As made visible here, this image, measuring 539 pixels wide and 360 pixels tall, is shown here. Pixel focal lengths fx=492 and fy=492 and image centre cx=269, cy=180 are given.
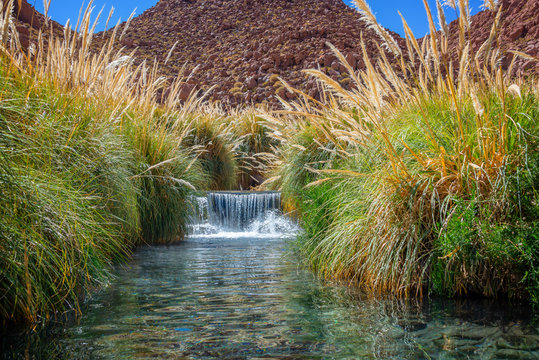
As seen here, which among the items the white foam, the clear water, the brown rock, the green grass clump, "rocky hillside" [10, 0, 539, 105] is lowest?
the clear water

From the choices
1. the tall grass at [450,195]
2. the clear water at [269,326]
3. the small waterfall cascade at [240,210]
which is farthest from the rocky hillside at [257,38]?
the clear water at [269,326]

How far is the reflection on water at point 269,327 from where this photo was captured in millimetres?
1899

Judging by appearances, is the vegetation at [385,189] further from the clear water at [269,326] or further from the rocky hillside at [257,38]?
the rocky hillside at [257,38]

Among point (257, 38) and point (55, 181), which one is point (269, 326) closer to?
point (55, 181)

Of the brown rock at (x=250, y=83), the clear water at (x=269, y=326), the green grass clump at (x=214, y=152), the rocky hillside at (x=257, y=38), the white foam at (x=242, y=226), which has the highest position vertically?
the rocky hillside at (x=257, y=38)

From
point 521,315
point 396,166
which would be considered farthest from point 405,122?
point 521,315

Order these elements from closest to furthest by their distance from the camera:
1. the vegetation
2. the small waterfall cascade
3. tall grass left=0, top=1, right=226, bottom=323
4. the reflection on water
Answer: the reflection on water
tall grass left=0, top=1, right=226, bottom=323
the vegetation
the small waterfall cascade

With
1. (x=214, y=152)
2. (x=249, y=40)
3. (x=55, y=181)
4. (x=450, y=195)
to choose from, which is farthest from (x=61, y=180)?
(x=249, y=40)

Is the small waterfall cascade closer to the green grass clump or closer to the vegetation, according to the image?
the green grass clump

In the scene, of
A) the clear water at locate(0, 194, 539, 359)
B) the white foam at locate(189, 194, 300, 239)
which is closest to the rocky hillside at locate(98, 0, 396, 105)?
the white foam at locate(189, 194, 300, 239)

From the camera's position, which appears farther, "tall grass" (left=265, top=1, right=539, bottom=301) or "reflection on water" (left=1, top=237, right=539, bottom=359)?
"tall grass" (left=265, top=1, right=539, bottom=301)

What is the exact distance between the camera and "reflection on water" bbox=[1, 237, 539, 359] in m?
1.90

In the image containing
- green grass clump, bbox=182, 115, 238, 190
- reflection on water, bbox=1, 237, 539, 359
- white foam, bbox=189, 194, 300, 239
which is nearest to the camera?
reflection on water, bbox=1, 237, 539, 359

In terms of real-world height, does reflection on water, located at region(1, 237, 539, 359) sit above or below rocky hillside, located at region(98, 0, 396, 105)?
below
